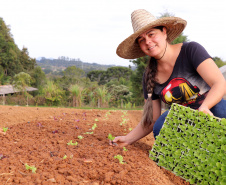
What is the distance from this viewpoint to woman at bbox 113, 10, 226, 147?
1.99 m

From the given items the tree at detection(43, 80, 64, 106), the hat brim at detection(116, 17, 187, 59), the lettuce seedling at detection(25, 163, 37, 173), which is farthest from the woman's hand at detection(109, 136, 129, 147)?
the tree at detection(43, 80, 64, 106)

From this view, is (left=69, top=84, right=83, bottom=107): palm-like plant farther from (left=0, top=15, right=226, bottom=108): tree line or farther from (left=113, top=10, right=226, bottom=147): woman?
(left=113, top=10, right=226, bottom=147): woman

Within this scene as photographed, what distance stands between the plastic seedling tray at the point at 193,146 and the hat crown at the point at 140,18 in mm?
859

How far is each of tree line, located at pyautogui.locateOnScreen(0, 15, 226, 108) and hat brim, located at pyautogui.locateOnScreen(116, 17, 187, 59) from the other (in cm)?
810

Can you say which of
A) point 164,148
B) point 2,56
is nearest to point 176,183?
point 164,148

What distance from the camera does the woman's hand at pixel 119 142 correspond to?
220 centimetres

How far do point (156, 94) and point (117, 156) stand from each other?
0.90 meters

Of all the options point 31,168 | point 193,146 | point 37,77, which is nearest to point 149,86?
point 193,146

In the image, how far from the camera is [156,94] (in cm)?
239

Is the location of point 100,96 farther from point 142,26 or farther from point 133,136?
point 142,26

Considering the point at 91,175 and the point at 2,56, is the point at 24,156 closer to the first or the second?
the point at 91,175

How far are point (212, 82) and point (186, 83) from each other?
0.31 m

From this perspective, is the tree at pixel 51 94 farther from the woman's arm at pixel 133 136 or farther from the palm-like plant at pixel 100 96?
the woman's arm at pixel 133 136

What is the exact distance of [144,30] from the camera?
2049 millimetres
